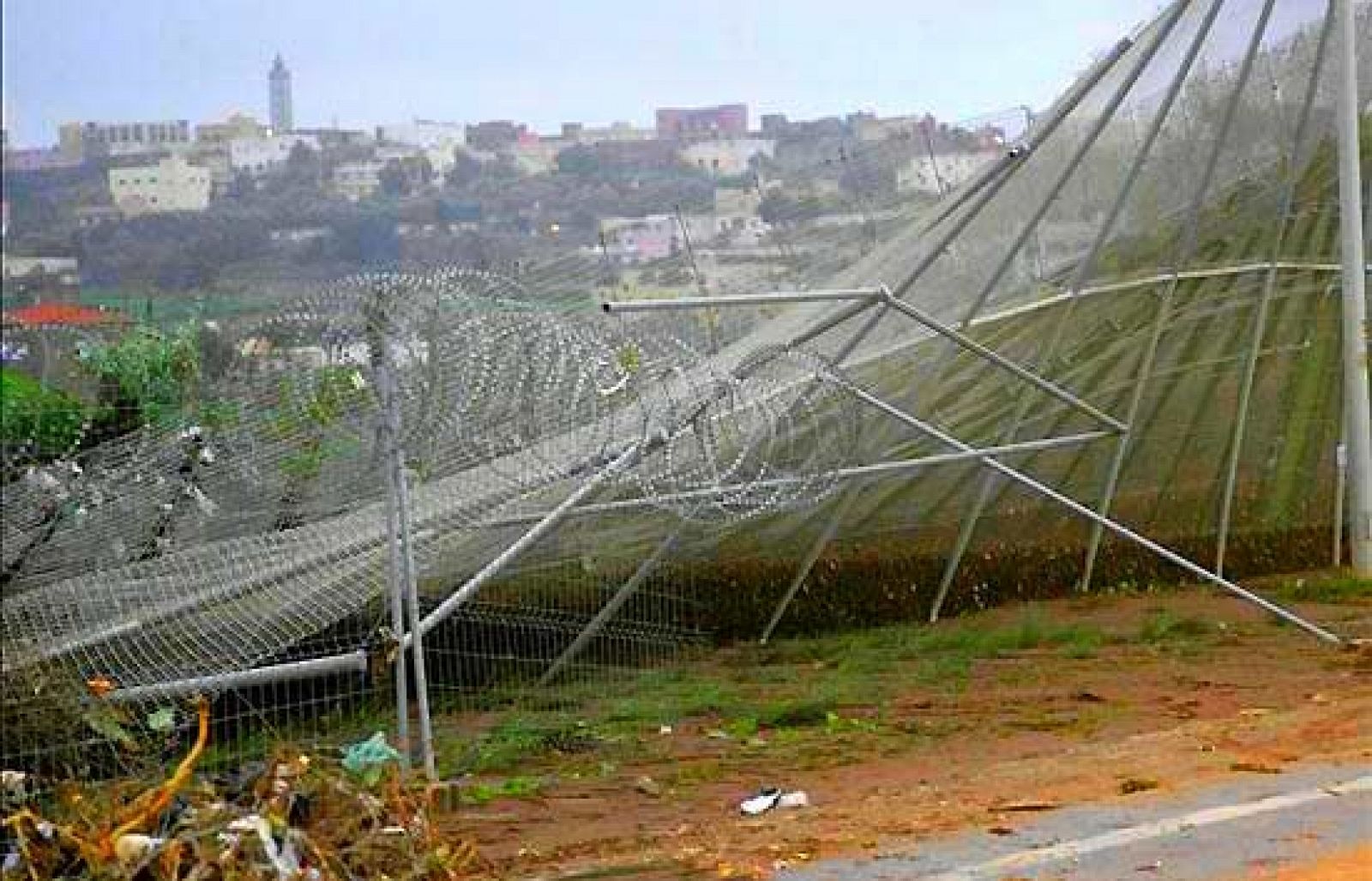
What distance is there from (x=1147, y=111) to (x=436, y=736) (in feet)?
25.5

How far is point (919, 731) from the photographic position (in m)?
12.9

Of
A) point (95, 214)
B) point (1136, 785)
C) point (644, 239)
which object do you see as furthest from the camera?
point (644, 239)

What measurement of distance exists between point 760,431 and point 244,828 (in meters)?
8.12

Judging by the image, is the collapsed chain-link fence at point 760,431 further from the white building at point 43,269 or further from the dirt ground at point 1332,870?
the dirt ground at point 1332,870

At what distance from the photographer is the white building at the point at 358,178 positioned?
23.2 meters

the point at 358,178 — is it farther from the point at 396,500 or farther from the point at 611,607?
the point at 396,500

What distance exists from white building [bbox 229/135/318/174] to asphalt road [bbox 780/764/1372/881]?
12504mm

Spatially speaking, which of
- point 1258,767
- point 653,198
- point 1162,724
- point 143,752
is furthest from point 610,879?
point 653,198

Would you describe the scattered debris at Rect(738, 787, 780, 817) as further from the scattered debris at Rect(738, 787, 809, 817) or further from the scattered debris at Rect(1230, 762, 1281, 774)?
the scattered debris at Rect(1230, 762, 1281, 774)

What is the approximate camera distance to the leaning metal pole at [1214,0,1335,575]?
18.2 metres

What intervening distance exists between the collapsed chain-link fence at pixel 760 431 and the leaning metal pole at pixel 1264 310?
34mm

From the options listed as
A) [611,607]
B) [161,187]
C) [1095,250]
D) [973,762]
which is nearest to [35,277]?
[611,607]

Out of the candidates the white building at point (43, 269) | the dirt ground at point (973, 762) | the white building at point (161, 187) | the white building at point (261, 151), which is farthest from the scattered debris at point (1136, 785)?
the white building at point (261, 151)

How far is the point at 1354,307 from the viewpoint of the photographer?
18094 millimetres
